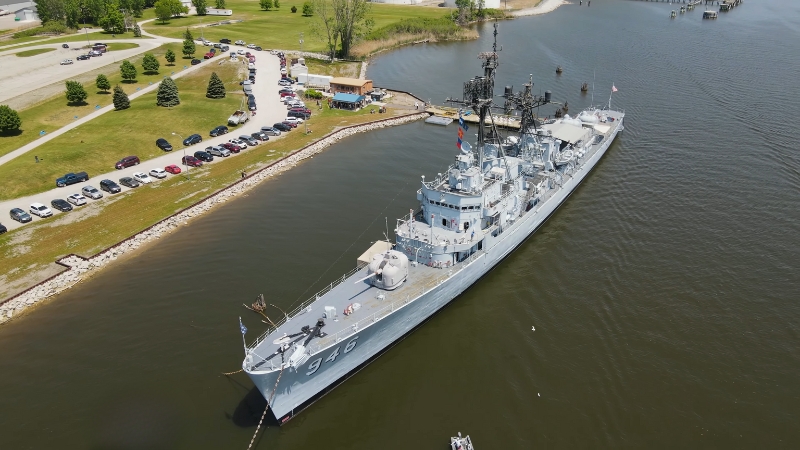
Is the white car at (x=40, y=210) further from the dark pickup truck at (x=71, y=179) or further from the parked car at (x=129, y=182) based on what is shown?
the parked car at (x=129, y=182)

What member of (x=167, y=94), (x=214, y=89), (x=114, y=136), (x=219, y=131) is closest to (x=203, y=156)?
(x=219, y=131)

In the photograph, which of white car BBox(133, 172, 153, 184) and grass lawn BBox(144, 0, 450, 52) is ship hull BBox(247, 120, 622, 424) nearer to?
white car BBox(133, 172, 153, 184)

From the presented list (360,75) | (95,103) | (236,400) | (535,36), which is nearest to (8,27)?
(95,103)

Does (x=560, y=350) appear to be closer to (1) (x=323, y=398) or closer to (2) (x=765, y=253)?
(1) (x=323, y=398)

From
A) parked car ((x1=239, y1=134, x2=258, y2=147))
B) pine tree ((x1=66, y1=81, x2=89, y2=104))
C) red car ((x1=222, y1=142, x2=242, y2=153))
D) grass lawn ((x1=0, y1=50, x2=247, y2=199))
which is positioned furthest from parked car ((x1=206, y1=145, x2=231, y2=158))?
pine tree ((x1=66, y1=81, x2=89, y2=104))

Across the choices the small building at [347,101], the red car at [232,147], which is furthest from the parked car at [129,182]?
the small building at [347,101]

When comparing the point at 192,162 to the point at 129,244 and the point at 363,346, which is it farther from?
the point at 363,346

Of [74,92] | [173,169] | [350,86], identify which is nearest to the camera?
[173,169]
